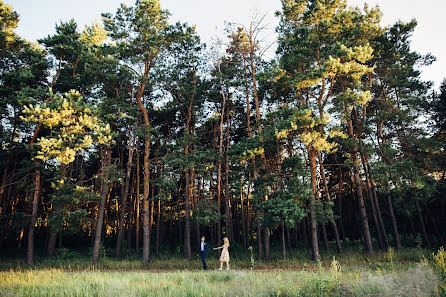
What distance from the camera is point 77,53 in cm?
1758

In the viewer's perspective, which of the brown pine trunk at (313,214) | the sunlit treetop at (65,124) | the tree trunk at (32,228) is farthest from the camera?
the tree trunk at (32,228)

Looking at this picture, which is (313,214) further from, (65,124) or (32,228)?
(32,228)

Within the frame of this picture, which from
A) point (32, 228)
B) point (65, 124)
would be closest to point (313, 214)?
point (65, 124)

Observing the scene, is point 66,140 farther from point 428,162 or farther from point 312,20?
point 428,162

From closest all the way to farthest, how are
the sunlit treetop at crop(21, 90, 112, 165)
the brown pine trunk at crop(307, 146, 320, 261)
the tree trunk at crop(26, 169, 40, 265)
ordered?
the sunlit treetop at crop(21, 90, 112, 165) < the brown pine trunk at crop(307, 146, 320, 261) < the tree trunk at crop(26, 169, 40, 265)

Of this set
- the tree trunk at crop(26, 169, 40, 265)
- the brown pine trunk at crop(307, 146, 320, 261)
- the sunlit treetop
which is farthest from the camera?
the tree trunk at crop(26, 169, 40, 265)

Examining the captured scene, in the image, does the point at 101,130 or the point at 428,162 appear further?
the point at 428,162

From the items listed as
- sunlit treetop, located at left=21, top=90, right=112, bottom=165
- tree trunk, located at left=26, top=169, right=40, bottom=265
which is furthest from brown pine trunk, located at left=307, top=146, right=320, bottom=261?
tree trunk, located at left=26, top=169, right=40, bottom=265

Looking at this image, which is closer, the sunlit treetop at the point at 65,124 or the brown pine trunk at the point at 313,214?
the sunlit treetop at the point at 65,124

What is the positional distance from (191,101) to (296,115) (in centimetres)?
917

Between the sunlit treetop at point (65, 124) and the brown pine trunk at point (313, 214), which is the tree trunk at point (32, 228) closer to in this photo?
the sunlit treetop at point (65, 124)

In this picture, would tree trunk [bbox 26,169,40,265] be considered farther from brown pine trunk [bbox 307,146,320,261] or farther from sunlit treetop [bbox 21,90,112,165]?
brown pine trunk [bbox 307,146,320,261]

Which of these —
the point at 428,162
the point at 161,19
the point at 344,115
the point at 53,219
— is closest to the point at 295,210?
the point at 344,115

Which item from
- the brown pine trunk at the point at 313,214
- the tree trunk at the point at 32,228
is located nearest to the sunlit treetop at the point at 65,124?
the tree trunk at the point at 32,228
